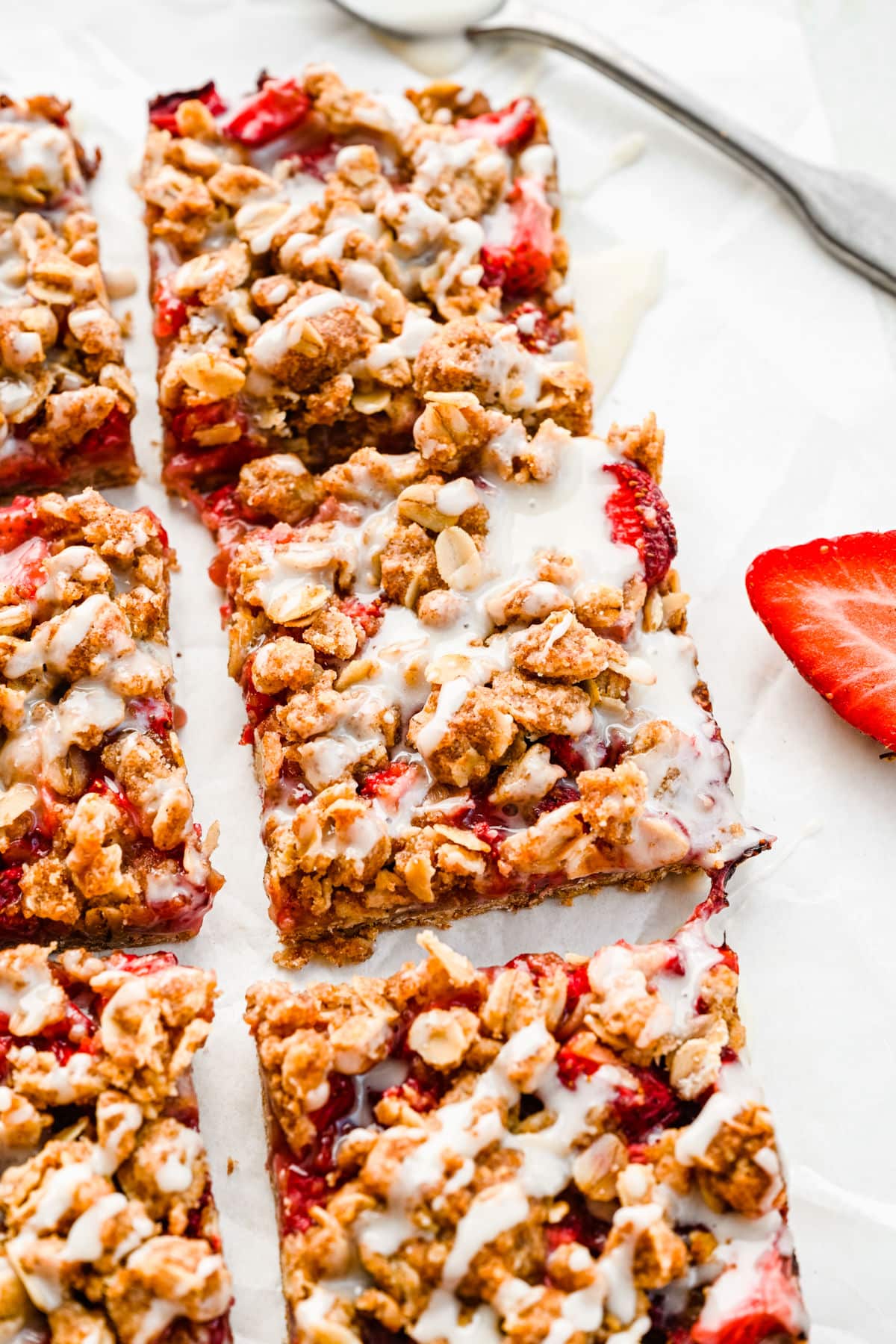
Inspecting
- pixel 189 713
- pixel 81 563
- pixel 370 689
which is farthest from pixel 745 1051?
pixel 81 563

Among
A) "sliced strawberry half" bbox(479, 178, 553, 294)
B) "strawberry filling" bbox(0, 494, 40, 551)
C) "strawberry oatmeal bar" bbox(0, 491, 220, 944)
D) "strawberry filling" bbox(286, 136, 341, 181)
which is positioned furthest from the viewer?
"strawberry filling" bbox(286, 136, 341, 181)

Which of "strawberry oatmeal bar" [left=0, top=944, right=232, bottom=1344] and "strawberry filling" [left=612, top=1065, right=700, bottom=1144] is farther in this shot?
"strawberry filling" [left=612, top=1065, right=700, bottom=1144]

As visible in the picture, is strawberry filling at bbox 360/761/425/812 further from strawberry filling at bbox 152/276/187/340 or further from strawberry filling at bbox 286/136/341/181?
strawberry filling at bbox 286/136/341/181

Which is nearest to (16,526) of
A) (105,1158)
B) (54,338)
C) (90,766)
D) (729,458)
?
(54,338)

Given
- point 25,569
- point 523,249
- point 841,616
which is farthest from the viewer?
point 523,249

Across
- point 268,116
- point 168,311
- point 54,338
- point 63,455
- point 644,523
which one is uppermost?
point 268,116

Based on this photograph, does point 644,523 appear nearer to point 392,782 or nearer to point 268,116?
point 392,782

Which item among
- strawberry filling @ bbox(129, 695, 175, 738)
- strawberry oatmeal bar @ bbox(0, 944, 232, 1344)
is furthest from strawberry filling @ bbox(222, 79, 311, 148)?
strawberry oatmeal bar @ bbox(0, 944, 232, 1344)

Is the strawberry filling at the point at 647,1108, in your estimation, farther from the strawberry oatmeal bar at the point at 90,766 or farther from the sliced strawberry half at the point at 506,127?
the sliced strawberry half at the point at 506,127

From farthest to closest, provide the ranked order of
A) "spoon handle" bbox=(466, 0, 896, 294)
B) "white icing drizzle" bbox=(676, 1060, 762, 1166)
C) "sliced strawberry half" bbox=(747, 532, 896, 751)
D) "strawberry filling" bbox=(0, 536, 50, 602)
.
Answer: "spoon handle" bbox=(466, 0, 896, 294), "sliced strawberry half" bbox=(747, 532, 896, 751), "strawberry filling" bbox=(0, 536, 50, 602), "white icing drizzle" bbox=(676, 1060, 762, 1166)
